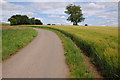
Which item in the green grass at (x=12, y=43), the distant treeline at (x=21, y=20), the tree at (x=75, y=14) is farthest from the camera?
the distant treeline at (x=21, y=20)

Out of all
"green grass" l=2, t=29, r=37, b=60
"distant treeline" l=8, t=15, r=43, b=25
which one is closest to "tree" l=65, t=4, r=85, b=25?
"distant treeline" l=8, t=15, r=43, b=25

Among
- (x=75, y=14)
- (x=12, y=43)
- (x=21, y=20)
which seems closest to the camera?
(x=12, y=43)

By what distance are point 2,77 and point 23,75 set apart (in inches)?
35.2

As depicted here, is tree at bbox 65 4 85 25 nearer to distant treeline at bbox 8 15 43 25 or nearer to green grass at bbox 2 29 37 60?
distant treeline at bbox 8 15 43 25

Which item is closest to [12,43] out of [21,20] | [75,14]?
[75,14]

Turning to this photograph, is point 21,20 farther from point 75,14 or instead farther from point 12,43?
point 12,43

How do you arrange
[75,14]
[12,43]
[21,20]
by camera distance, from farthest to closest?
[21,20], [75,14], [12,43]

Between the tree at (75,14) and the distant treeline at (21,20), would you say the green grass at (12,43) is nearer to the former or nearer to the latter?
the tree at (75,14)

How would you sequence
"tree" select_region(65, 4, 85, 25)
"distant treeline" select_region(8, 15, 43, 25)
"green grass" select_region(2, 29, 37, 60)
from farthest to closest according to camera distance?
"distant treeline" select_region(8, 15, 43, 25), "tree" select_region(65, 4, 85, 25), "green grass" select_region(2, 29, 37, 60)

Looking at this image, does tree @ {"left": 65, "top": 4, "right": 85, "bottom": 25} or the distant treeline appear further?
the distant treeline

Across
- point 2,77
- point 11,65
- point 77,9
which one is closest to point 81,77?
point 2,77

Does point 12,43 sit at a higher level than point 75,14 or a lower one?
lower

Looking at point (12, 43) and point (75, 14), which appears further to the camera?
point (75, 14)

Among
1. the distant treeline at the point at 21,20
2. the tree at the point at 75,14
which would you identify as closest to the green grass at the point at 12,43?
the tree at the point at 75,14
